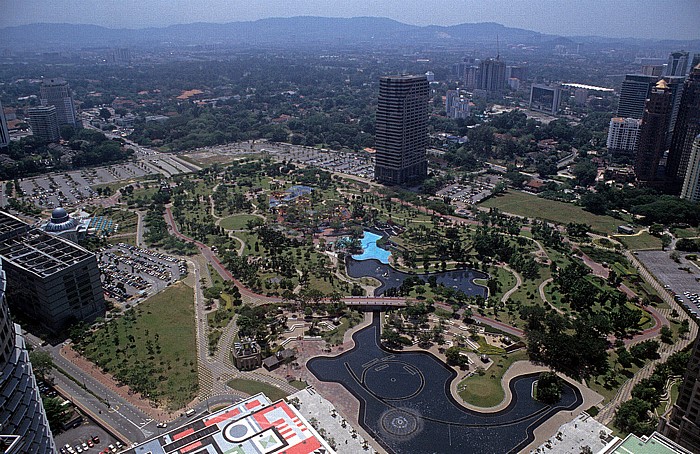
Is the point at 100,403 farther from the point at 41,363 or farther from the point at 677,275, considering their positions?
the point at 677,275

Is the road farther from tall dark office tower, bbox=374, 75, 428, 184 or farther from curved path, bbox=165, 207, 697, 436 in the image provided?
Answer: tall dark office tower, bbox=374, 75, 428, 184

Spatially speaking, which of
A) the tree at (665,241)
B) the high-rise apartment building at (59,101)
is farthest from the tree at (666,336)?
the high-rise apartment building at (59,101)

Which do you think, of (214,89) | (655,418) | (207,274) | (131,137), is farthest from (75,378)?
(214,89)

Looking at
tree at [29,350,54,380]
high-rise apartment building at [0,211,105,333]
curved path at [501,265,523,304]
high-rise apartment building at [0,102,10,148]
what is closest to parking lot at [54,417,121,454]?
tree at [29,350,54,380]

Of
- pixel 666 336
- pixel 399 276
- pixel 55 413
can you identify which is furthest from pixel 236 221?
pixel 666 336

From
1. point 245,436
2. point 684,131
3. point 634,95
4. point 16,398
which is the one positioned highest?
point 634,95

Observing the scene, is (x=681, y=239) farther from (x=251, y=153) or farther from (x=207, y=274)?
(x=251, y=153)
